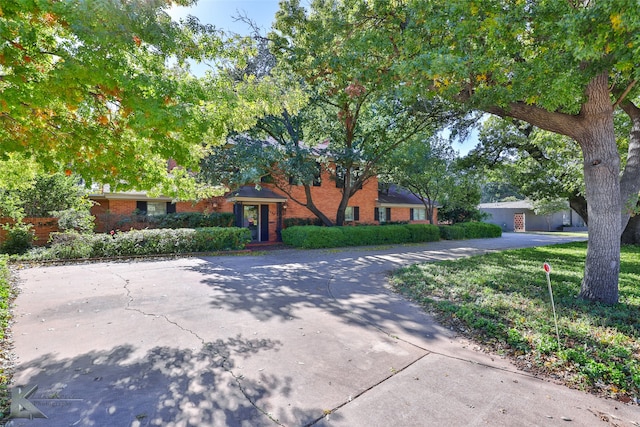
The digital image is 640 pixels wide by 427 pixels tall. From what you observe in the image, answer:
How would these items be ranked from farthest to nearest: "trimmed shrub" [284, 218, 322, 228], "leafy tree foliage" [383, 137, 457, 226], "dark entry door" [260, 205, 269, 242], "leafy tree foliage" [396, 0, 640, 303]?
"trimmed shrub" [284, 218, 322, 228], "dark entry door" [260, 205, 269, 242], "leafy tree foliage" [383, 137, 457, 226], "leafy tree foliage" [396, 0, 640, 303]

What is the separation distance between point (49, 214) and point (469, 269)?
16.7 m

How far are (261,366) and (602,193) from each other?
6.64m

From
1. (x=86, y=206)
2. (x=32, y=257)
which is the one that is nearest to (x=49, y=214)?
(x=86, y=206)

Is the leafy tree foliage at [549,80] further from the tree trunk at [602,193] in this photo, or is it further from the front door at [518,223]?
the front door at [518,223]

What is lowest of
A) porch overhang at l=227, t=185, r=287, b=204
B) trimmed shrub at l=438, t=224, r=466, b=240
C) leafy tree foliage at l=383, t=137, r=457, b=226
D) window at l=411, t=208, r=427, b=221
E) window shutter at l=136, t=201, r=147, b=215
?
trimmed shrub at l=438, t=224, r=466, b=240

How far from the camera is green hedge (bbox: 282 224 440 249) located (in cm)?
1600

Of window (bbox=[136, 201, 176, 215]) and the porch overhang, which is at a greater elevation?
the porch overhang

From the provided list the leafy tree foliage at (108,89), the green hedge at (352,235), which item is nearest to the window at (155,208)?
the green hedge at (352,235)

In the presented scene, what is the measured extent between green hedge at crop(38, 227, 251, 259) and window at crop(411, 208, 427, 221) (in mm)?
18881

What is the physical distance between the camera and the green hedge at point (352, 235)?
1600 centimetres

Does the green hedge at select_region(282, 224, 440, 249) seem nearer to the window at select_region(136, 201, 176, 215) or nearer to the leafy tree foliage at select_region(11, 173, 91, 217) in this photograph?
the window at select_region(136, 201, 176, 215)

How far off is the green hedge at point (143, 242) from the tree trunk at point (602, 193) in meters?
12.4

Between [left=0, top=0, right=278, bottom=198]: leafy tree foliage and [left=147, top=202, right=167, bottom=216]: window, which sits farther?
[left=147, top=202, right=167, bottom=216]: window

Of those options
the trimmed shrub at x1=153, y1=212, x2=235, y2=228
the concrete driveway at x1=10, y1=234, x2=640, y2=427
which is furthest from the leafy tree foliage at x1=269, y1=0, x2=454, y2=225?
the trimmed shrub at x1=153, y1=212, x2=235, y2=228
